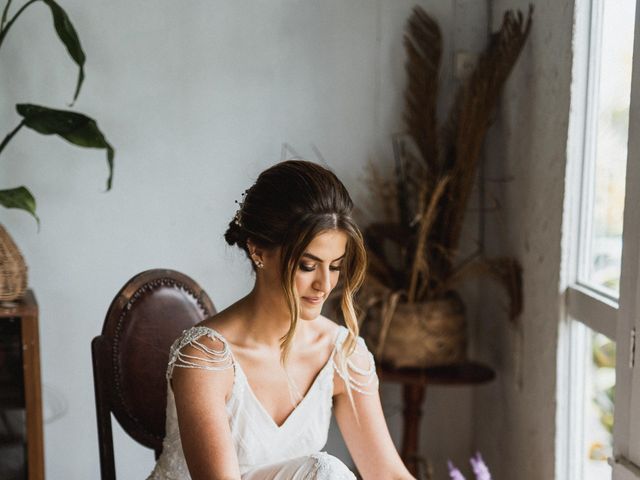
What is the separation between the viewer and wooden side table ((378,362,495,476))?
2.66 meters

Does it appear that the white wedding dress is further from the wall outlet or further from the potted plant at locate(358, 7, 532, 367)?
the wall outlet

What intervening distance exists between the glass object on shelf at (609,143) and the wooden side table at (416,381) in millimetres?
676

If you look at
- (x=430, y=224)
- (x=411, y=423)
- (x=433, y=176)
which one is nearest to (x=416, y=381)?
(x=411, y=423)

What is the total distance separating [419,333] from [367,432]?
816 mm

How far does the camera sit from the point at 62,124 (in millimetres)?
2326

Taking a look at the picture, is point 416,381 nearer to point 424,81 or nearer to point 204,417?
→ point 424,81

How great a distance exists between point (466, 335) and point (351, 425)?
978mm

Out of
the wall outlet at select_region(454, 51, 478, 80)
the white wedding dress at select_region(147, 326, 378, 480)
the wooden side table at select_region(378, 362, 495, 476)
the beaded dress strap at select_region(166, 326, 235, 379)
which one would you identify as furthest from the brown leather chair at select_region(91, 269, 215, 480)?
the wall outlet at select_region(454, 51, 478, 80)

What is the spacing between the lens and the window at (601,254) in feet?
5.75

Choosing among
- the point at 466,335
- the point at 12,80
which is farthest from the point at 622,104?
the point at 12,80

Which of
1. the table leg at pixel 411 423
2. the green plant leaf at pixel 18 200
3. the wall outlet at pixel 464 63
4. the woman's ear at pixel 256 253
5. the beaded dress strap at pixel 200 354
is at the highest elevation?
the wall outlet at pixel 464 63

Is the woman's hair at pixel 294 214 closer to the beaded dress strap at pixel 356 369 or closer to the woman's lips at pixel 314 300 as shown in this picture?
the woman's lips at pixel 314 300

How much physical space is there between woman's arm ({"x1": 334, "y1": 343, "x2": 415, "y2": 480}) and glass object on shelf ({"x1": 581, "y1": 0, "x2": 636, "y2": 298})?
60cm

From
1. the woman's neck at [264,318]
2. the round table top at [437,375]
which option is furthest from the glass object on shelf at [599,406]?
the woman's neck at [264,318]
